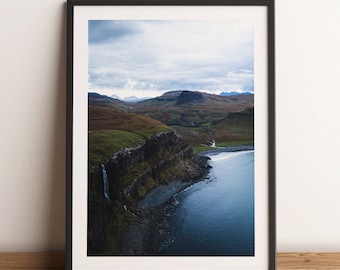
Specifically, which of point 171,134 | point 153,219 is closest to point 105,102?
point 171,134

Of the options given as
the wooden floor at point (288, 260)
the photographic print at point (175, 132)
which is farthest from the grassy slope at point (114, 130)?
the wooden floor at point (288, 260)

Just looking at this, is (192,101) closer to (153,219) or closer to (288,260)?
(153,219)

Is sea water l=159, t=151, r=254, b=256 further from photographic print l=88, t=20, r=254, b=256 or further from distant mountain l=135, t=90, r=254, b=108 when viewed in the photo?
distant mountain l=135, t=90, r=254, b=108

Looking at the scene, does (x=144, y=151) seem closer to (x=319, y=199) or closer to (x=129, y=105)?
(x=129, y=105)

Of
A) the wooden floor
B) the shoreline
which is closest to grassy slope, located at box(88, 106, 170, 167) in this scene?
the shoreline

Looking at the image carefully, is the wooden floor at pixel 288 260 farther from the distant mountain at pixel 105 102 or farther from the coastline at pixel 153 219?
the distant mountain at pixel 105 102

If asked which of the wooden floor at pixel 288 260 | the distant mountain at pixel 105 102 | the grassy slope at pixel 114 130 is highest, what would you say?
the distant mountain at pixel 105 102
